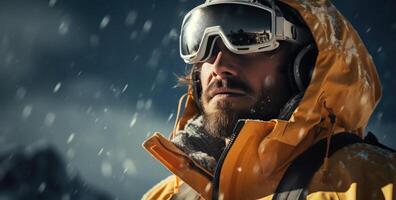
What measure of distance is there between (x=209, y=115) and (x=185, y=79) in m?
0.72

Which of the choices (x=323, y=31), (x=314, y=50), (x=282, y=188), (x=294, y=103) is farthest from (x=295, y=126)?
(x=314, y=50)

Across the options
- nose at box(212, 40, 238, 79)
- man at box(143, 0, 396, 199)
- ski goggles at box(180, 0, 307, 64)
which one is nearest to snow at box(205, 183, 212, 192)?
man at box(143, 0, 396, 199)

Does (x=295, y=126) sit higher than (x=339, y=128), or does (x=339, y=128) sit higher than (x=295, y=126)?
(x=295, y=126)

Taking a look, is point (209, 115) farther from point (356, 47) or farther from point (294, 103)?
point (356, 47)

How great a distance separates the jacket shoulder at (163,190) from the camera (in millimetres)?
3024

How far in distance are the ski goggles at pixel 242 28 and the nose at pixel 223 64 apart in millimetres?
62

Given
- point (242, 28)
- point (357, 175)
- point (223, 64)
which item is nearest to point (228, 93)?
point (223, 64)

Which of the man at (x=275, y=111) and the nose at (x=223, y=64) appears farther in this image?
the nose at (x=223, y=64)

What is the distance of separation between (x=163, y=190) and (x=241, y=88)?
92 cm

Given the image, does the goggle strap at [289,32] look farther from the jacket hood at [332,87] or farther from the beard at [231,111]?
the beard at [231,111]

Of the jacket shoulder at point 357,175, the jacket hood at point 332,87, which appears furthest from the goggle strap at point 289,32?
the jacket shoulder at point 357,175

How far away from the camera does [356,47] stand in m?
2.76

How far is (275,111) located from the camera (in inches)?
118

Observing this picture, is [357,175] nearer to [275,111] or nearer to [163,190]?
[275,111]
